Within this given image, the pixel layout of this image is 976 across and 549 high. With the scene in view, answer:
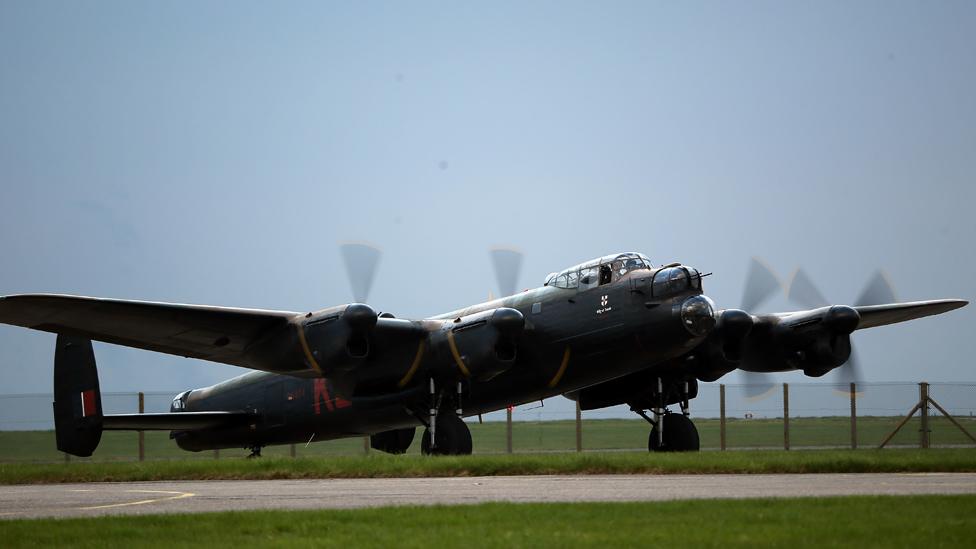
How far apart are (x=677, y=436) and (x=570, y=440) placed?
16.1 meters

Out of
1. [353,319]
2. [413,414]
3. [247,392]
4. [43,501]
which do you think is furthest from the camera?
[247,392]

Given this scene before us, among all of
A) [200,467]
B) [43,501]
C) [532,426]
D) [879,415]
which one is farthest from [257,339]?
[532,426]

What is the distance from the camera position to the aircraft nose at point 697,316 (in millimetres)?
24172

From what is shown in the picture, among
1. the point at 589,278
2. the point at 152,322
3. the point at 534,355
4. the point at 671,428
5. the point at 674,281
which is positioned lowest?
the point at 671,428

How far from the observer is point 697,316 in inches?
952

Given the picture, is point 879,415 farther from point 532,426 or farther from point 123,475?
point 123,475

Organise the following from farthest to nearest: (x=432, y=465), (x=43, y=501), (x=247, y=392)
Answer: (x=247, y=392), (x=432, y=465), (x=43, y=501)

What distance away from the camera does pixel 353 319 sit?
78.2ft

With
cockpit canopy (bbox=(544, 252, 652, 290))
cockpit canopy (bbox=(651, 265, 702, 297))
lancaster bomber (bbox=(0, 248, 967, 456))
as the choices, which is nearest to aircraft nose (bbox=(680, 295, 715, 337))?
lancaster bomber (bbox=(0, 248, 967, 456))

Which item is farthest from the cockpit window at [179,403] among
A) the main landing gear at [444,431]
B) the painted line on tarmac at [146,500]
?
the painted line on tarmac at [146,500]

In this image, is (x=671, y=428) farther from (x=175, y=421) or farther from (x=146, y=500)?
(x=146, y=500)

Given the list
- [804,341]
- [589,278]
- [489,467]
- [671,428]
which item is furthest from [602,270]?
[489,467]

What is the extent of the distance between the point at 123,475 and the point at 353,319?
5.67 metres

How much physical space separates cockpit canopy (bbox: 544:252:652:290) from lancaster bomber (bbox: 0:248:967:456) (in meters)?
0.03
